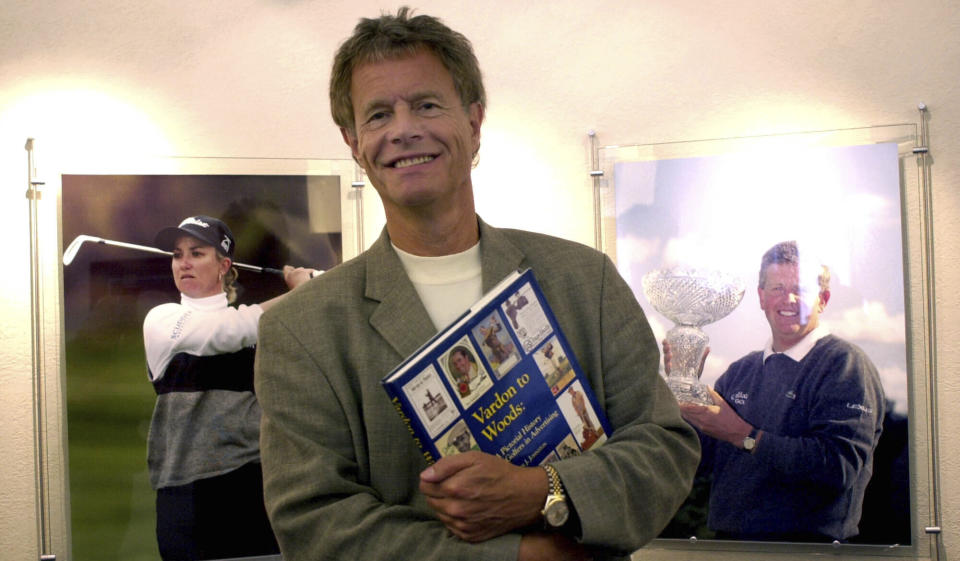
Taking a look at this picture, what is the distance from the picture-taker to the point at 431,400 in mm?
1388

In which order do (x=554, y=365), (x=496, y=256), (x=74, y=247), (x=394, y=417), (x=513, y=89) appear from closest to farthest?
(x=554, y=365)
(x=394, y=417)
(x=496, y=256)
(x=74, y=247)
(x=513, y=89)

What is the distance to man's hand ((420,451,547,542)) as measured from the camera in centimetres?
139

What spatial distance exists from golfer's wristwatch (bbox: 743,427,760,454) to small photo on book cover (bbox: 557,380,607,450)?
1.64m

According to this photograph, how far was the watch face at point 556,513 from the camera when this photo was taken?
56.6 inches

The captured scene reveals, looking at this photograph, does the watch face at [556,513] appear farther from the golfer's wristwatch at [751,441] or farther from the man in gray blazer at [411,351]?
the golfer's wristwatch at [751,441]

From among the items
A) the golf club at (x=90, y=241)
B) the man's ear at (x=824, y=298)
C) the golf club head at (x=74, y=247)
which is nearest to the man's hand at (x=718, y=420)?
the man's ear at (x=824, y=298)

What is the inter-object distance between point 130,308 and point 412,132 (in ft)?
6.00

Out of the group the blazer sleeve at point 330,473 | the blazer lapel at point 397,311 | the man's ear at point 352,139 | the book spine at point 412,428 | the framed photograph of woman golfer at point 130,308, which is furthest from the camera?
the framed photograph of woman golfer at point 130,308

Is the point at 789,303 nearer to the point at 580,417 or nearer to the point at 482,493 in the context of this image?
the point at 580,417

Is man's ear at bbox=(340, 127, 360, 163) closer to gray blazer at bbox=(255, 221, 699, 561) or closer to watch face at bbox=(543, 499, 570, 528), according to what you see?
gray blazer at bbox=(255, 221, 699, 561)

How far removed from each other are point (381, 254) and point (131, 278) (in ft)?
5.53

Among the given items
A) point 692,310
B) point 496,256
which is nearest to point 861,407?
point 692,310

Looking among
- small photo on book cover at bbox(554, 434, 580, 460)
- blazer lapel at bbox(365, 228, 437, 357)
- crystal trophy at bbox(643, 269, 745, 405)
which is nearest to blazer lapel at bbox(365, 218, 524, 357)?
blazer lapel at bbox(365, 228, 437, 357)

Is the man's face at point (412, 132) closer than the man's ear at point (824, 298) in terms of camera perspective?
Yes
